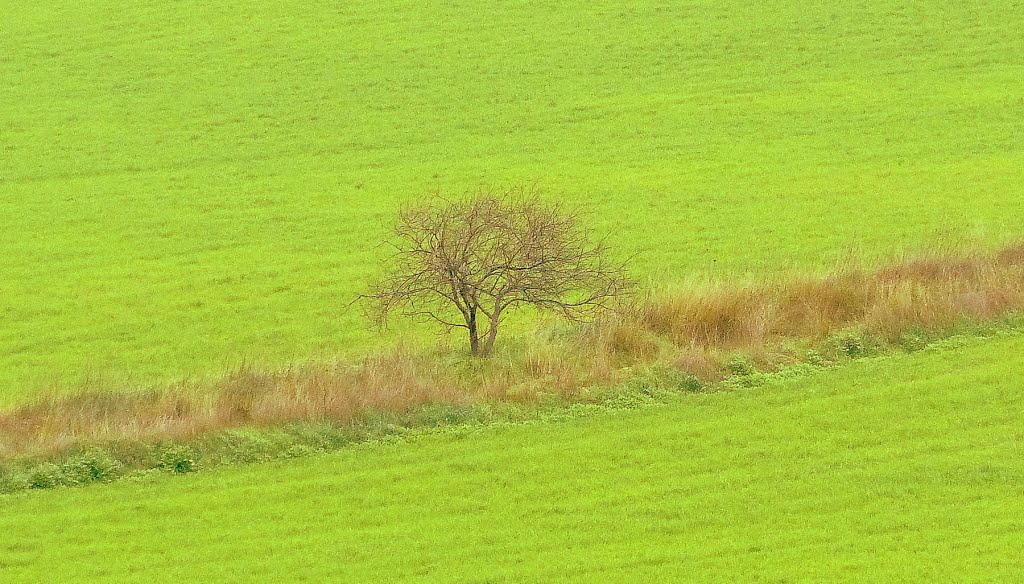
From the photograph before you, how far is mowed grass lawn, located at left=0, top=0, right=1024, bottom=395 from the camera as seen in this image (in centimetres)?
2647

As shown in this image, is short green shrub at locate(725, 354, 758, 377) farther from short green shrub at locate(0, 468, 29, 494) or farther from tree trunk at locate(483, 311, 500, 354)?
short green shrub at locate(0, 468, 29, 494)

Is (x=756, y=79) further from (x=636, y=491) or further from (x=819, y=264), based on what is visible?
(x=636, y=491)

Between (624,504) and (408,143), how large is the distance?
20773 millimetres

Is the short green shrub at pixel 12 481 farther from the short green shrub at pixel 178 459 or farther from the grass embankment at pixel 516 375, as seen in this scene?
A: the short green shrub at pixel 178 459

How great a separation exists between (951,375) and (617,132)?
17352 mm

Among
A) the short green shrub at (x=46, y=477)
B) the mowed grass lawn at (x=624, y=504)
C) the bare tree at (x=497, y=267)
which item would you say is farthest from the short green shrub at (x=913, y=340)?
the short green shrub at (x=46, y=477)

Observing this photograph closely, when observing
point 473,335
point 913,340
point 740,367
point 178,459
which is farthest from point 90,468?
point 913,340

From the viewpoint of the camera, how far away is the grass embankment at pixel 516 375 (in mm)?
18359

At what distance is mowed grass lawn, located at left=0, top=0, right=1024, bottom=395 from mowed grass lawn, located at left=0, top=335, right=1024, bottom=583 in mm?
5866

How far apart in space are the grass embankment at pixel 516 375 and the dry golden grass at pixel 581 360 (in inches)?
1.0

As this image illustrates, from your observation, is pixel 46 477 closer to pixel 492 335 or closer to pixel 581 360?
pixel 492 335

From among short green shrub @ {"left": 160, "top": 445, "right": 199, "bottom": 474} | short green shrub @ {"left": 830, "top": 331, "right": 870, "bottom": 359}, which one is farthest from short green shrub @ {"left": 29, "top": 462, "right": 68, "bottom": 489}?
short green shrub @ {"left": 830, "top": 331, "right": 870, "bottom": 359}

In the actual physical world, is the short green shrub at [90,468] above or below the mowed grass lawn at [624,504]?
above

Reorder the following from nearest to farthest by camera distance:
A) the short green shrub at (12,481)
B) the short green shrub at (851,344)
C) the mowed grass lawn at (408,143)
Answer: the short green shrub at (12,481), the short green shrub at (851,344), the mowed grass lawn at (408,143)
